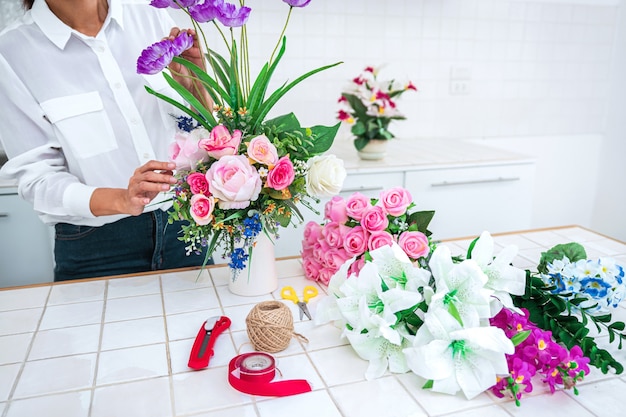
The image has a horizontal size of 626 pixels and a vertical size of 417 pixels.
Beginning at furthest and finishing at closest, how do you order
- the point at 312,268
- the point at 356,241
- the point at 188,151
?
the point at 312,268 < the point at 356,241 < the point at 188,151

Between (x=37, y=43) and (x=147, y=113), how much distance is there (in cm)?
32

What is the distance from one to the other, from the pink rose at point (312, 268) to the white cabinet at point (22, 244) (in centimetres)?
129

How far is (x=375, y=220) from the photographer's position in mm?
1176

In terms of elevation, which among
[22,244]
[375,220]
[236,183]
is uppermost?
[236,183]

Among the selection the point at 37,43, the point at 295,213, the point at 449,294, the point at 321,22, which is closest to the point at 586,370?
the point at 449,294

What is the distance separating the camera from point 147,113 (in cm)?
150

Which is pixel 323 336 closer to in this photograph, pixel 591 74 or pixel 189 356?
pixel 189 356

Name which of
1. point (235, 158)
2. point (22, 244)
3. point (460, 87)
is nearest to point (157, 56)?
point (235, 158)

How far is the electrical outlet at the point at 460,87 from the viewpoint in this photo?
3.08 m

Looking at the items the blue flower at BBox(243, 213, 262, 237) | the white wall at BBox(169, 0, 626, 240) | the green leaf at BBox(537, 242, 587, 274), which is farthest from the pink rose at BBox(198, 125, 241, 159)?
the white wall at BBox(169, 0, 626, 240)

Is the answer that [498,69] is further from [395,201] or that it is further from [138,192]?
[138,192]

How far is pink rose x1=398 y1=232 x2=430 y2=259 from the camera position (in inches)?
44.9

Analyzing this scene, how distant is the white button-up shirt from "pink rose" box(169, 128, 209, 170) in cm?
31

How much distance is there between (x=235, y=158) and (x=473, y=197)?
1.85m
